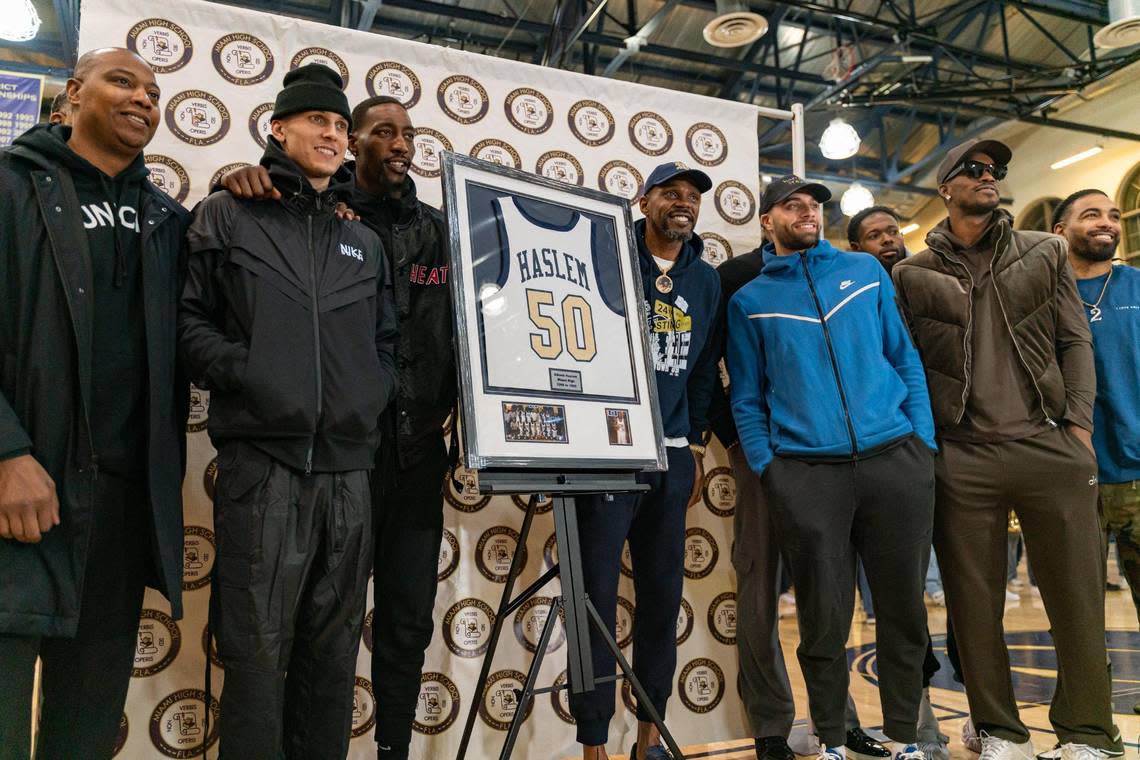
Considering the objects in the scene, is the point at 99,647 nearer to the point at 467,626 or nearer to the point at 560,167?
the point at 467,626

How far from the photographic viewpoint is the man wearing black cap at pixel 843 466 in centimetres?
253

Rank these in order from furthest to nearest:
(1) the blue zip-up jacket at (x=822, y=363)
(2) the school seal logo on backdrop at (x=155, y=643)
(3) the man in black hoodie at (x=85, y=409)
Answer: (1) the blue zip-up jacket at (x=822, y=363), (2) the school seal logo on backdrop at (x=155, y=643), (3) the man in black hoodie at (x=85, y=409)

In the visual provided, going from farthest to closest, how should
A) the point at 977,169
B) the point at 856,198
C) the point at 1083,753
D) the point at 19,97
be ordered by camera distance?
the point at 856,198 → the point at 19,97 → the point at 977,169 → the point at 1083,753

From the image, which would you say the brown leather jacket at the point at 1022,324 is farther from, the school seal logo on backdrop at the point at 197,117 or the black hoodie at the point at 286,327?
the school seal logo on backdrop at the point at 197,117

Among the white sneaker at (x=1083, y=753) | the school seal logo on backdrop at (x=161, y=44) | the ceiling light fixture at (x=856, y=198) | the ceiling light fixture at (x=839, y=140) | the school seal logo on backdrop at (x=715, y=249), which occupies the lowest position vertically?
Answer: the white sneaker at (x=1083, y=753)

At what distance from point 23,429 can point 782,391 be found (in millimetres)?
2144

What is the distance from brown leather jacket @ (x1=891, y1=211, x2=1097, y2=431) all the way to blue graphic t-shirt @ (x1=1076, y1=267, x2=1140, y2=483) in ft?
1.31

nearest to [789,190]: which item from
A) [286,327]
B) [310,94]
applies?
[310,94]

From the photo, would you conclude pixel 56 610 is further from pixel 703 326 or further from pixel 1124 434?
pixel 1124 434

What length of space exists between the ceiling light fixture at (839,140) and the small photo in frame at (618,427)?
674 cm

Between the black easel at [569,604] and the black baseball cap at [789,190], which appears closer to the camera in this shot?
the black easel at [569,604]

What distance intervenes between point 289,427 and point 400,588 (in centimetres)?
71

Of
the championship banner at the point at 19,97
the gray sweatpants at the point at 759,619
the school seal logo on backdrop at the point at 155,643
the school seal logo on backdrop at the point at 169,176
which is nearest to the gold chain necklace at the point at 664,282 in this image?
the gray sweatpants at the point at 759,619

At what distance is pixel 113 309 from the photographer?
6.13 feet
